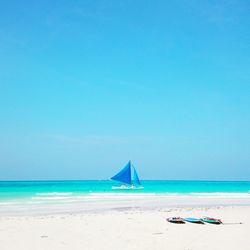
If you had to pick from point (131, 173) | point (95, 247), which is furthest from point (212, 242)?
point (131, 173)

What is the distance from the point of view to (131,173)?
134ft

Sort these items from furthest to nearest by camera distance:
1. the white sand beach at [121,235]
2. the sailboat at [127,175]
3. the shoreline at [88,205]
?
the sailboat at [127,175] → the shoreline at [88,205] → the white sand beach at [121,235]

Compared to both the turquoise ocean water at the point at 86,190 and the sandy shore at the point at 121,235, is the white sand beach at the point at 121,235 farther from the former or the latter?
the turquoise ocean water at the point at 86,190

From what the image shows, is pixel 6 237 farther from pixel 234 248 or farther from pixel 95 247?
pixel 234 248

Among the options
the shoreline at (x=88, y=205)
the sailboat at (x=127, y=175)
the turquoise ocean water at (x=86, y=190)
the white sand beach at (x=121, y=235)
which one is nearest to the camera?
the white sand beach at (x=121, y=235)

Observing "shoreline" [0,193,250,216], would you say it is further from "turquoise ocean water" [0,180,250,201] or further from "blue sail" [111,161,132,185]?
"blue sail" [111,161,132,185]

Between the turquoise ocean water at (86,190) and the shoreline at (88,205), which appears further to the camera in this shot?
the turquoise ocean water at (86,190)

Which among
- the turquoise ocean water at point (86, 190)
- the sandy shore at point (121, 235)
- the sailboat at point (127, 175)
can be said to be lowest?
the turquoise ocean water at point (86, 190)

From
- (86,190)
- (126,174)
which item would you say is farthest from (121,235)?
(86,190)

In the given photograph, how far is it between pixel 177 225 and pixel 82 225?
10.2 feet

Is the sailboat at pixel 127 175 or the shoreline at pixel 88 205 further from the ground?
the sailboat at pixel 127 175

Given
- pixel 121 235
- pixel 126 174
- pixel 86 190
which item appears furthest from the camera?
pixel 86 190

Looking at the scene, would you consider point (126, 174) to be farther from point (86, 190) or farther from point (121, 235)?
point (121, 235)

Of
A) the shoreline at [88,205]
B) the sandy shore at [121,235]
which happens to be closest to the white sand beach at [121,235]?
the sandy shore at [121,235]
